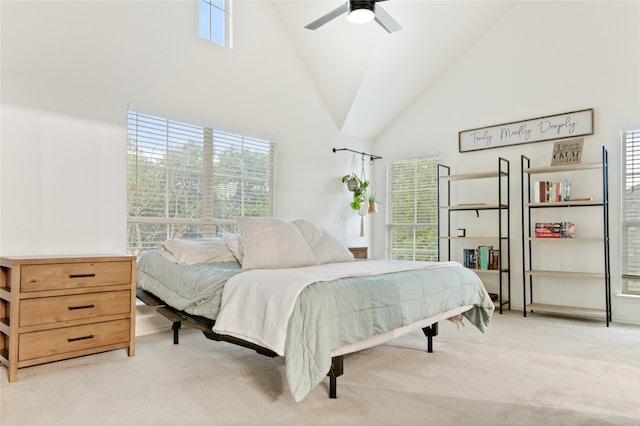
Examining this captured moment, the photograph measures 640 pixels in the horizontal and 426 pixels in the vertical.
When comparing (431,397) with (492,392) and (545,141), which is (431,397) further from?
(545,141)

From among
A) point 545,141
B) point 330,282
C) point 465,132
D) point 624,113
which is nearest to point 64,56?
point 330,282

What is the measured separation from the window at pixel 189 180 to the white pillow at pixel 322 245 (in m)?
1.11

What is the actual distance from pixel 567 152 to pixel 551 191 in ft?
1.40

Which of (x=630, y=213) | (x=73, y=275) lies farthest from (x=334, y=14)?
(x=630, y=213)

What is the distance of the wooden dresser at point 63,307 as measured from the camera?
2.52 metres

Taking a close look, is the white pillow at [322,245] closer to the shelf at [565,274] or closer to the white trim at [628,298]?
the shelf at [565,274]

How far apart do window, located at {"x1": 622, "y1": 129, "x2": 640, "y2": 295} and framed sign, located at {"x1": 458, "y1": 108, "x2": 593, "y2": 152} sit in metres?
0.39

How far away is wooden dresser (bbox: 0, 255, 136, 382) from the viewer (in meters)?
2.52

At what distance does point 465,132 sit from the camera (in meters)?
5.28

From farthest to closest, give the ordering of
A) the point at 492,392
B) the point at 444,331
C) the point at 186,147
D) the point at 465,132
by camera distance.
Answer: the point at 465,132 → the point at 186,147 → the point at 444,331 → the point at 492,392

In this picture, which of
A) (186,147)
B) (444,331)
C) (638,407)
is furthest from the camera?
(186,147)

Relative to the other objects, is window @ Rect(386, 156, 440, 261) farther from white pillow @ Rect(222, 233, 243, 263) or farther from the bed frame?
white pillow @ Rect(222, 233, 243, 263)

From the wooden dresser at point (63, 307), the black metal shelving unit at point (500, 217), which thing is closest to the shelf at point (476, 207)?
the black metal shelving unit at point (500, 217)

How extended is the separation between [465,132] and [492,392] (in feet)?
12.0
